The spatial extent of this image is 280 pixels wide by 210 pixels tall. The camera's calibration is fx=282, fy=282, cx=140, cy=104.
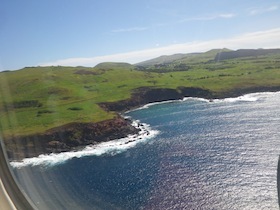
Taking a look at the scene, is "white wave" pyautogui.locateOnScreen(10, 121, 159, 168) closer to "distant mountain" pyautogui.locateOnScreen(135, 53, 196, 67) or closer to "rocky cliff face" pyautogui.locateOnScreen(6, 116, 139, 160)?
"rocky cliff face" pyautogui.locateOnScreen(6, 116, 139, 160)

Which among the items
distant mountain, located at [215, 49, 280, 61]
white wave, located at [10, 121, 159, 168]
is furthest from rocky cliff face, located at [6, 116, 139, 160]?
distant mountain, located at [215, 49, 280, 61]

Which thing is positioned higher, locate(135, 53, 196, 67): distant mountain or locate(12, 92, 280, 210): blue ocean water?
locate(135, 53, 196, 67): distant mountain

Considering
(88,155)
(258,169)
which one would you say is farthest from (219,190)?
(88,155)

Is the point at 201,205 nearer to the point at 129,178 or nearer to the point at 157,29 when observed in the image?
the point at 129,178

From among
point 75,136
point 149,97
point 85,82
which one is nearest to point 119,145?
point 75,136

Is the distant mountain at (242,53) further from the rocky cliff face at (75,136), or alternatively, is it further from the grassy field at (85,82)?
the rocky cliff face at (75,136)
